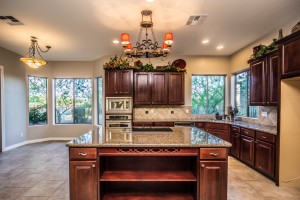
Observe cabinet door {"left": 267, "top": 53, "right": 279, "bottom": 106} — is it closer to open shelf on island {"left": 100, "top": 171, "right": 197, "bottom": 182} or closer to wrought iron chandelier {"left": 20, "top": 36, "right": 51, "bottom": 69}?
open shelf on island {"left": 100, "top": 171, "right": 197, "bottom": 182}

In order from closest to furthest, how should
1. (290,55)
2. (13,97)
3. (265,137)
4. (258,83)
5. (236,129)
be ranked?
(290,55) → (265,137) → (258,83) → (236,129) → (13,97)

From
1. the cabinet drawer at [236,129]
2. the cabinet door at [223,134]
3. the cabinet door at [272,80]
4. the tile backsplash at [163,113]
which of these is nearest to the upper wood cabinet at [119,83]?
the tile backsplash at [163,113]

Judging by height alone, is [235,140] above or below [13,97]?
below

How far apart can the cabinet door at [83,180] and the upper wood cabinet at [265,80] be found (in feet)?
Answer: 11.2

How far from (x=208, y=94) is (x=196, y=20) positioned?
10.6 ft

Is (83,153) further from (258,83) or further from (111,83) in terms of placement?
(258,83)

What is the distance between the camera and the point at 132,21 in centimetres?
358

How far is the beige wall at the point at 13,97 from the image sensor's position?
5.54 m

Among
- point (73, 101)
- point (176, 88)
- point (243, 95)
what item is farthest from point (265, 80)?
point (73, 101)

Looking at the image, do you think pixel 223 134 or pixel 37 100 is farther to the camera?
pixel 37 100

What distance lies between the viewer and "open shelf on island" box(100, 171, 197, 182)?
2260mm

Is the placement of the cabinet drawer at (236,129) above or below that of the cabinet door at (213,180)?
above

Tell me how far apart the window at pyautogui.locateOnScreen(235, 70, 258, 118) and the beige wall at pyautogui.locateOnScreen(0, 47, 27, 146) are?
6982 mm

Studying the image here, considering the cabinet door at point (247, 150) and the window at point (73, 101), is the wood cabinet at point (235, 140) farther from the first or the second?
the window at point (73, 101)
